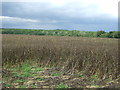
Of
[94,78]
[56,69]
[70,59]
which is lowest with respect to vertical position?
[94,78]

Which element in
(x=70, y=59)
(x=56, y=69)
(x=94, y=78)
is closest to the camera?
(x=94, y=78)

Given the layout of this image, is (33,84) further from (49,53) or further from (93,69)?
(49,53)

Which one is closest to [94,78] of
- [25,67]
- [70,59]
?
[70,59]

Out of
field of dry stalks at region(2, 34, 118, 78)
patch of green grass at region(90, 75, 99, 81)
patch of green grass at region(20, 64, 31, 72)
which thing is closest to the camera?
patch of green grass at region(90, 75, 99, 81)

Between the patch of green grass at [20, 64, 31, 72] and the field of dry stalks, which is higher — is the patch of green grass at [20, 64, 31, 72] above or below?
below

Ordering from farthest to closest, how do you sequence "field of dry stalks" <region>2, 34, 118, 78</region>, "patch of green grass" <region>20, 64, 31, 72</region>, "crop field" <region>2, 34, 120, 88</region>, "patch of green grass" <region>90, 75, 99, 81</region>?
1. "patch of green grass" <region>20, 64, 31, 72</region>
2. "field of dry stalks" <region>2, 34, 118, 78</region>
3. "patch of green grass" <region>90, 75, 99, 81</region>
4. "crop field" <region>2, 34, 120, 88</region>

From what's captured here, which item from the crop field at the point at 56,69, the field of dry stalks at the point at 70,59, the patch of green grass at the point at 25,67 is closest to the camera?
the crop field at the point at 56,69

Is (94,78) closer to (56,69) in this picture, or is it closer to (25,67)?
(56,69)

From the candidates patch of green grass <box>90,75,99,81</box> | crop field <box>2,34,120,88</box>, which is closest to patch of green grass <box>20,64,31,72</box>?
crop field <box>2,34,120,88</box>

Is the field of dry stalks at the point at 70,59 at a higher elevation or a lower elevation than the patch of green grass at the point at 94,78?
higher

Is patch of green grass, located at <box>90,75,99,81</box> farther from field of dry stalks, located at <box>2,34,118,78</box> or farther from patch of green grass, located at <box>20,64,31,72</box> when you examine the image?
patch of green grass, located at <box>20,64,31,72</box>

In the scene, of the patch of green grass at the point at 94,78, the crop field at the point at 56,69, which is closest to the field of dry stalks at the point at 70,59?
the crop field at the point at 56,69

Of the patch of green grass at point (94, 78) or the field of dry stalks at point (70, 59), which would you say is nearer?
the patch of green grass at point (94, 78)

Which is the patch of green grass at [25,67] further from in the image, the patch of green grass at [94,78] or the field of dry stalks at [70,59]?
the patch of green grass at [94,78]
